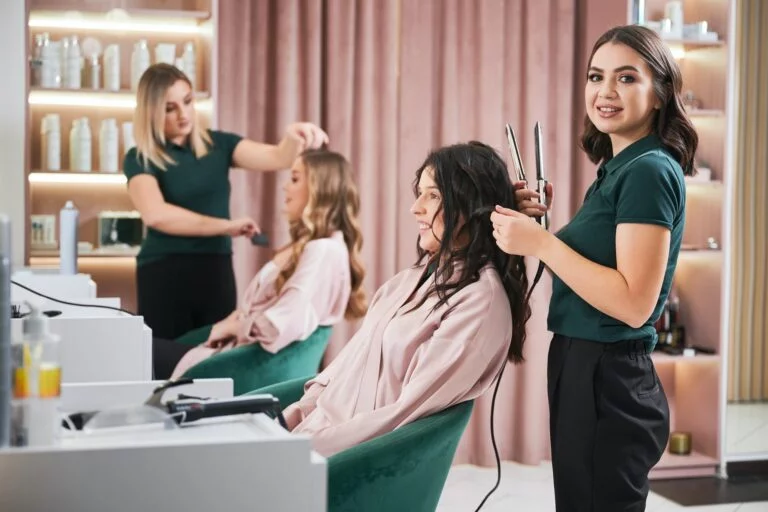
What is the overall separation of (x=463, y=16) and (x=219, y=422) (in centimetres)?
296

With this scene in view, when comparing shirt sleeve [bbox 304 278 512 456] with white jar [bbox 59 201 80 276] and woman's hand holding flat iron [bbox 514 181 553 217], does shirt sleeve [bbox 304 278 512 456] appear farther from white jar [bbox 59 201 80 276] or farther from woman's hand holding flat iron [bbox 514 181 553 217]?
white jar [bbox 59 201 80 276]

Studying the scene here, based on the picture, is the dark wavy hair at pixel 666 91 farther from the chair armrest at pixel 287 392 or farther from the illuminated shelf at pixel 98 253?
the illuminated shelf at pixel 98 253

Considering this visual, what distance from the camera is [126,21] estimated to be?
3.57 m

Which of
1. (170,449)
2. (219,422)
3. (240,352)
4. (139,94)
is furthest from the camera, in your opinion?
(139,94)

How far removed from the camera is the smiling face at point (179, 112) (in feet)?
11.0

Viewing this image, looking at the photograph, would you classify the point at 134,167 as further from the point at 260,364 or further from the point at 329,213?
the point at 260,364

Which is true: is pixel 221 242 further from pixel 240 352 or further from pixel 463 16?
pixel 463 16

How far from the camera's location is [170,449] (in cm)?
110

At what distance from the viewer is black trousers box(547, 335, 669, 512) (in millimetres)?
1800

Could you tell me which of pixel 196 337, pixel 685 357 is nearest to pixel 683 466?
pixel 685 357

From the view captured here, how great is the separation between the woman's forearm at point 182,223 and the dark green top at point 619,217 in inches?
66.5

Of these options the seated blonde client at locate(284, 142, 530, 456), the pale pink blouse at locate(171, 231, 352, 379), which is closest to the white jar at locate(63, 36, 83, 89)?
the pale pink blouse at locate(171, 231, 352, 379)

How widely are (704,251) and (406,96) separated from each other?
1.35 meters

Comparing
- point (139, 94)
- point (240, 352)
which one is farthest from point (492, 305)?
point (139, 94)
